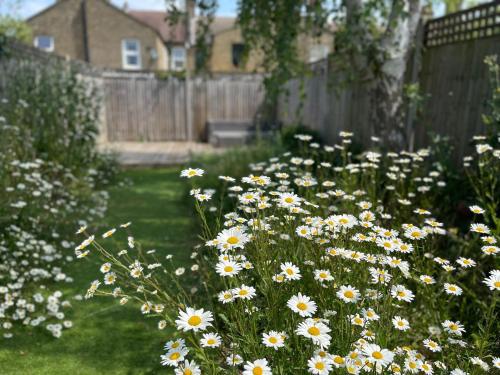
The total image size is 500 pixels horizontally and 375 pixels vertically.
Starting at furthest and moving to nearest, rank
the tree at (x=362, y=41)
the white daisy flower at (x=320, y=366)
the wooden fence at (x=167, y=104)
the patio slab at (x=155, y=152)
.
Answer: the wooden fence at (x=167, y=104)
the patio slab at (x=155, y=152)
the tree at (x=362, y=41)
the white daisy flower at (x=320, y=366)

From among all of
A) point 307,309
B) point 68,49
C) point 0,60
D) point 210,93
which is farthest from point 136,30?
point 307,309

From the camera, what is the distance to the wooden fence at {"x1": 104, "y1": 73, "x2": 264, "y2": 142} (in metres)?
13.3

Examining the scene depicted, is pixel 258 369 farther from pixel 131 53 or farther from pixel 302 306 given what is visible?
pixel 131 53

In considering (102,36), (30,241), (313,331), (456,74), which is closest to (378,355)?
(313,331)

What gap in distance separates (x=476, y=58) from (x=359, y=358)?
3810 millimetres

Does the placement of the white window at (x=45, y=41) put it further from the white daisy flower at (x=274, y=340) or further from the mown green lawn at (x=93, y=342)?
the white daisy flower at (x=274, y=340)

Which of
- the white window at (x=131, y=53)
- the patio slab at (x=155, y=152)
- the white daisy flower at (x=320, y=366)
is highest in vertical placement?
the white window at (x=131, y=53)

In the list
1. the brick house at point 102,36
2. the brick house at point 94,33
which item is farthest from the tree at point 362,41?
the brick house at point 94,33

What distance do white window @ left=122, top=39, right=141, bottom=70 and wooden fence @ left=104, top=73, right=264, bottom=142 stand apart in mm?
9706

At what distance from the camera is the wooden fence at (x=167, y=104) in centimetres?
1333

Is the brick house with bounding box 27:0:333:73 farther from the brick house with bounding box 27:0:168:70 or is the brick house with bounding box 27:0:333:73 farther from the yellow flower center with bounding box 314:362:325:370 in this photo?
the yellow flower center with bounding box 314:362:325:370

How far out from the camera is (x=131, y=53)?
22.4m

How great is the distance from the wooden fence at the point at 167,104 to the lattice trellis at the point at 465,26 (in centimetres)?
960

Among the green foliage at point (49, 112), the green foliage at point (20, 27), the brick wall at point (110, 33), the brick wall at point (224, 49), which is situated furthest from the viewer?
the brick wall at point (224, 49)
